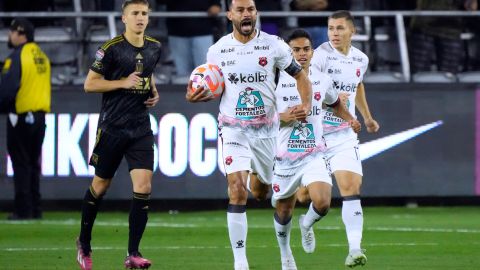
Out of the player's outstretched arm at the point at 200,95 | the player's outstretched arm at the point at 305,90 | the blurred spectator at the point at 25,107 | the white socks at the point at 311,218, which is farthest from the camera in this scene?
the blurred spectator at the point at 25,107

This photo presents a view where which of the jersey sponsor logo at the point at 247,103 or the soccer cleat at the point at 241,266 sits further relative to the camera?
the jersey sponsor logo at the point at 247,103

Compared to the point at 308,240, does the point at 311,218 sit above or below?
above

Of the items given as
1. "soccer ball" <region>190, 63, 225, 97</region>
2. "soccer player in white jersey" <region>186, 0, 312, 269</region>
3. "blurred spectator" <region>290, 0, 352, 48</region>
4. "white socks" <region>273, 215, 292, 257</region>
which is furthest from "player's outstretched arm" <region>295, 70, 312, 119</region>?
"blurred spectator" <region>290, 0, 352, 48</region>

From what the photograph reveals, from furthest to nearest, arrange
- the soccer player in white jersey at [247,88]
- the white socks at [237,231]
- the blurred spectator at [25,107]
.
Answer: the blurred spectator at [25,107]
the soccer player in white jersey at [247,88]
the white socks at [237,231]

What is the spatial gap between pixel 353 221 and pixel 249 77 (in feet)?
6.60

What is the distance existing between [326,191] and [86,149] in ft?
22.4

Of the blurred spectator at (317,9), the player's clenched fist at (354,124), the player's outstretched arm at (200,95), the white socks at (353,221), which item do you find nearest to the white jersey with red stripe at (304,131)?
the player's clenched fist at (354,124)

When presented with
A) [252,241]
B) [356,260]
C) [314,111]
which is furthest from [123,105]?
[252,241]

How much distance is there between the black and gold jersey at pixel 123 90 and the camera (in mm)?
11578

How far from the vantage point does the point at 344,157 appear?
1273cm

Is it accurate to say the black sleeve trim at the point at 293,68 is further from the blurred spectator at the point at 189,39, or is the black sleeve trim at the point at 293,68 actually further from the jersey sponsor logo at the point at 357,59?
the blurred spectator at the point at 189,39

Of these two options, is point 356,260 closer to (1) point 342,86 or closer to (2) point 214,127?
(1) point 342,86

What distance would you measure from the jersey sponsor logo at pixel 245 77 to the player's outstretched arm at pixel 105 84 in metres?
0.99

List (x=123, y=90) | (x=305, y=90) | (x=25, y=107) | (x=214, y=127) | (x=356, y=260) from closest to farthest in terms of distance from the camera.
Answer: (x=305, y=90) → (x=356, y=260) → (x=123, y=90) → (x=25, y=107) → (x=214, y=127)
